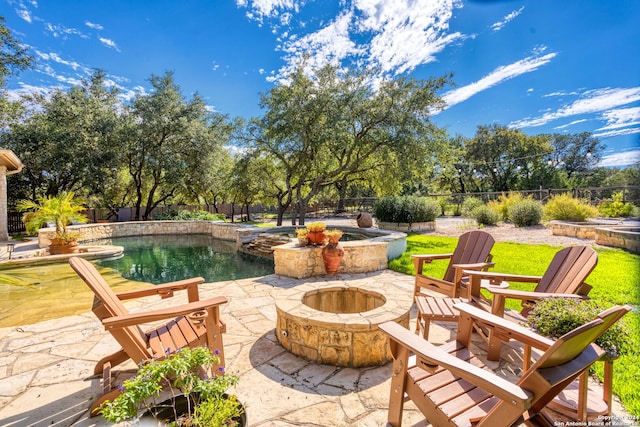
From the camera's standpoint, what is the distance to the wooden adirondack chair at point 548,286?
2377 mm

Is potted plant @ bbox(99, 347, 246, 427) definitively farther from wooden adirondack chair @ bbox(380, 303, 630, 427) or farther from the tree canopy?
the tree canopy

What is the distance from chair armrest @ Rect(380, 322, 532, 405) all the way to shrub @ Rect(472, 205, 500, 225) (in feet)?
38.2

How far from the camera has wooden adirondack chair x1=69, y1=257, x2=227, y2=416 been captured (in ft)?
Result: 6.03

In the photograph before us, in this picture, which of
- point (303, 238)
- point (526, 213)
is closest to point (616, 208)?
point (526, 213)

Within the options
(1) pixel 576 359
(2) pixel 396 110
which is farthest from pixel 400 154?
(1) pixel 576 359

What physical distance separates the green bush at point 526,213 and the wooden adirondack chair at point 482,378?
1094cm

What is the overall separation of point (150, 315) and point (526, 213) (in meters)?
12.6

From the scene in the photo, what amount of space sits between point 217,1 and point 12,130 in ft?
38.6

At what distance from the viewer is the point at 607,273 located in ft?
15.7

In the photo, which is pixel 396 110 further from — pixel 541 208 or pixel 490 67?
pixel 541 208

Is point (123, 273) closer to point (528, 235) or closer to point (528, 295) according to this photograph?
point (528, 295)

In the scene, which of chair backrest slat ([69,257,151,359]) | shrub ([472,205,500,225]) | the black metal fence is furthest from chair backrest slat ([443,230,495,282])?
the black metal fence

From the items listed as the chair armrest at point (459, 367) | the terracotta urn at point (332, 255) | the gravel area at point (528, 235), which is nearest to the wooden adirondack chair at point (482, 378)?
the chair armrest at point (459, 367)

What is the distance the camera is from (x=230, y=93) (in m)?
18.0
